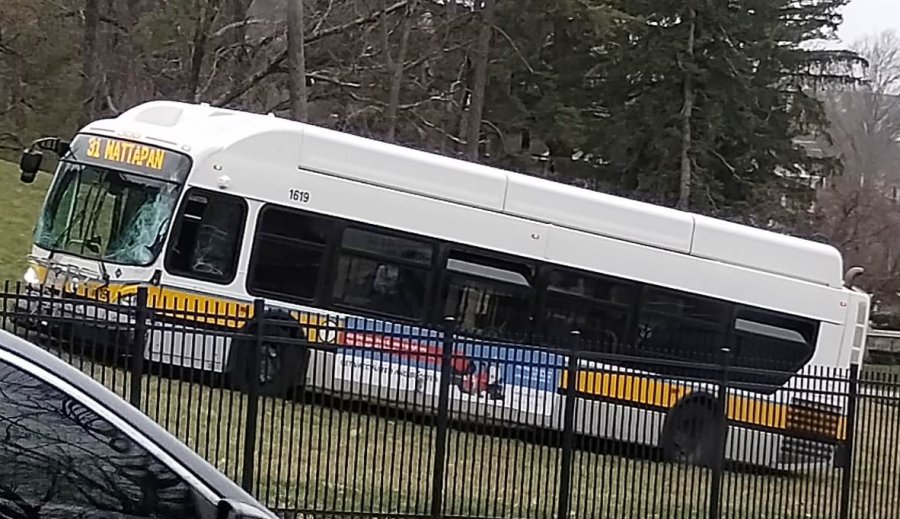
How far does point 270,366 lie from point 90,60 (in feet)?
74.2

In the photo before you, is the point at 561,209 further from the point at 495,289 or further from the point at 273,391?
the point at 273,391

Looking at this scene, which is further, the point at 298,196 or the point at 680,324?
the point at 680,324

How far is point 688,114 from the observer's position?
37125 mm

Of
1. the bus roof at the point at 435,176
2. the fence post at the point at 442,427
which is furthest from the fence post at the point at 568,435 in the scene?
the bus roof at the point at 435,176

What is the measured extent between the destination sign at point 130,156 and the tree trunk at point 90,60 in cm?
1474

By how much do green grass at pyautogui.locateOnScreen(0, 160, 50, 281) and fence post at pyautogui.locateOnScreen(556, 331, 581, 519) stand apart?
13.5 meters

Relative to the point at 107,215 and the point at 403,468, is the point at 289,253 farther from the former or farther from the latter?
the point at 403,468

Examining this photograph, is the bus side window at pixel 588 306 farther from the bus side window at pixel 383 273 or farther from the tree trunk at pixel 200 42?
the tree trunk at pixel 200 42

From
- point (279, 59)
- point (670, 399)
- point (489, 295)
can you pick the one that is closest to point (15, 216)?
point (279, 59)

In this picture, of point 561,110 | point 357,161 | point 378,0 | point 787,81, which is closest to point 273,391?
point 357,161

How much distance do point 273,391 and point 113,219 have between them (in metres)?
5.99

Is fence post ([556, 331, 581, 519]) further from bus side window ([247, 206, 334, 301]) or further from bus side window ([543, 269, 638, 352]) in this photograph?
bus side window ([247, 206, 334, 301])

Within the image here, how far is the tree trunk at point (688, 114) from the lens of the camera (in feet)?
120

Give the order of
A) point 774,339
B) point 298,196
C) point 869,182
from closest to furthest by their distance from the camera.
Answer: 1. point 298,196
2. point 774,339
3. point 869,182
